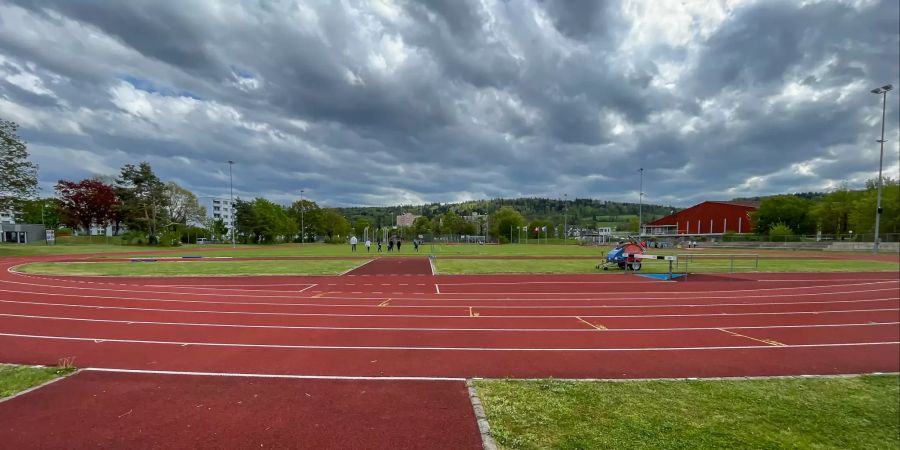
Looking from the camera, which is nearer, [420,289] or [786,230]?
[420,289]

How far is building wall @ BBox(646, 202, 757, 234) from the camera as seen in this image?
100 m

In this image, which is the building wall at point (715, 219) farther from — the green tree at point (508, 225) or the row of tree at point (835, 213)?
the green tree at point (508, 225)

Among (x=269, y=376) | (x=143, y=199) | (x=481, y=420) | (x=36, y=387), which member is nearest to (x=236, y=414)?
(x=269, y=376)

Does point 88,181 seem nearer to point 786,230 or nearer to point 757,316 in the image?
point 757,316

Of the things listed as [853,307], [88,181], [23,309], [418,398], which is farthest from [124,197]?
[853,307]

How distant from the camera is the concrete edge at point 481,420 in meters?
4.11

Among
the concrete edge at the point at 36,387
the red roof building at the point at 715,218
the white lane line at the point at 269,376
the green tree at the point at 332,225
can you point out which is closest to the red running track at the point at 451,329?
the white lane line at the point at 269,376

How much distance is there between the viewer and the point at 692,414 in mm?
4934

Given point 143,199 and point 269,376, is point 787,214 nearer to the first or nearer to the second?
point 269,376

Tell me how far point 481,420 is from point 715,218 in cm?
12360

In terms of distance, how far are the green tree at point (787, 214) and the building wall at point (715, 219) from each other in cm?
844

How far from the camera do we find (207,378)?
6.19m

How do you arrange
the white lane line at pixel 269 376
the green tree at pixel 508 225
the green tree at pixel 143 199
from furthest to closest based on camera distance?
the green tree at pixel 508 225
the green tree at pixel 143 199
the white lane line at pixel 269 376

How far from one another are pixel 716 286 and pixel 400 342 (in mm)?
16278
